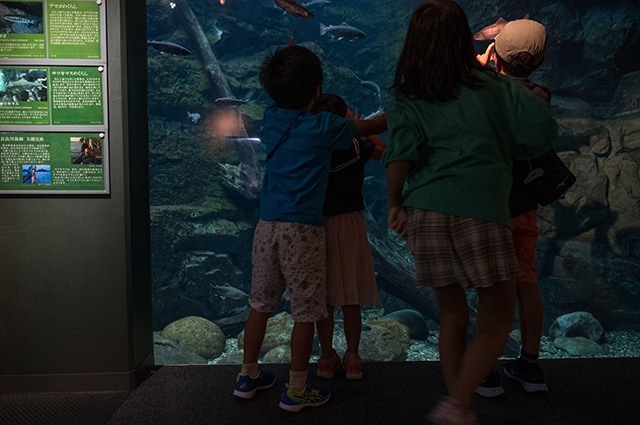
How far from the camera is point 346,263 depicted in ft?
7.48

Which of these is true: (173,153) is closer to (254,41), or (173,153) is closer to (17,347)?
(254,41)

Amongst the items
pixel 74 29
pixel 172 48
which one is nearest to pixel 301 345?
pixel 74 29

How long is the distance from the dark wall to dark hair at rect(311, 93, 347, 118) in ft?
3.41

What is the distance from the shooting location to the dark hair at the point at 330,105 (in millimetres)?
2227

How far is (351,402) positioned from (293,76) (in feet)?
5.15

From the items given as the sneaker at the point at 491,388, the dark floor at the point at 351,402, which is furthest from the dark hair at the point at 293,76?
the sneaker at the point at 491,388

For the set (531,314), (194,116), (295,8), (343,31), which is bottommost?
(531,314)

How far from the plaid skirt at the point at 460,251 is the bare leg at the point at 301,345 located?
0.65 m

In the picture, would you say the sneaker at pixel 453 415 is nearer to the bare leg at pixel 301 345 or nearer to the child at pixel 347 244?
the bare leg at pixel 301 345

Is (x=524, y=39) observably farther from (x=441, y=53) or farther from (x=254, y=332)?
(x=254, y=332)

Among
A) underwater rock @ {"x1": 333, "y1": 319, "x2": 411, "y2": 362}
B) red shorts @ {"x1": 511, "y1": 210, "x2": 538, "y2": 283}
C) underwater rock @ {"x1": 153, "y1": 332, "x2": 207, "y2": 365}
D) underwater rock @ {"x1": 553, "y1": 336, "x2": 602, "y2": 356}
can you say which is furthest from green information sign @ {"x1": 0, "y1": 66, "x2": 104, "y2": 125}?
underwater rock @ {"x1": 553, "y1": 336, "x2": 602, "y2": 356}

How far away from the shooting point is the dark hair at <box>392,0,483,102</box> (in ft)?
4.99

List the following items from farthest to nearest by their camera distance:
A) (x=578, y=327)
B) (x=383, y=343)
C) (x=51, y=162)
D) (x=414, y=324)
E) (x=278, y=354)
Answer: (x=414, y=324) → (x=578, y=327) → (x=383, y=343) → (x=278, y=354) → (x=51, y=162)

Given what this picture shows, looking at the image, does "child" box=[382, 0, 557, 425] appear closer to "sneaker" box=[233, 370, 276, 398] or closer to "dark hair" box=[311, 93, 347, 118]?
"dark hair" box=[311, 93, 347, 118]
